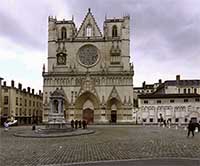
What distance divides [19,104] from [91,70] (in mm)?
20768

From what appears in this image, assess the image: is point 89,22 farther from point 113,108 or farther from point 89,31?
point 113,108

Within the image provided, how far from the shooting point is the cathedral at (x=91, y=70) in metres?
70.6

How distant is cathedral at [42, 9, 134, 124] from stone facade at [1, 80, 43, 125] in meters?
8.21

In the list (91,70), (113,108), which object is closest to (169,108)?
(113,108)

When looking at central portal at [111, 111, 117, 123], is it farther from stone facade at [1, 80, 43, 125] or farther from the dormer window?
stone facade at [1, 80, 43, 125]

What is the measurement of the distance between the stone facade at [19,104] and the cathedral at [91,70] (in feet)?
26.9

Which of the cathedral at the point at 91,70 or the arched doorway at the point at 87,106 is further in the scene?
the arched doorway at the point at 87,106

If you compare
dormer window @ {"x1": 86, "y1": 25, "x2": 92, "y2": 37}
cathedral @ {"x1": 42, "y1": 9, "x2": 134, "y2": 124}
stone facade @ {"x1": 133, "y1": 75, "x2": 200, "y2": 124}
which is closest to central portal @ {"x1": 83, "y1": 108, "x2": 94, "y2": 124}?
cathedral @ {"x1": 42, "y1": 9, "x2": 134, "y2": 124}

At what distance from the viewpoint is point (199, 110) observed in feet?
235

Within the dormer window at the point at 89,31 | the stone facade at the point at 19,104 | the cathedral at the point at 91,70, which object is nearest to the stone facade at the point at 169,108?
the cathedral at the point at 91,70

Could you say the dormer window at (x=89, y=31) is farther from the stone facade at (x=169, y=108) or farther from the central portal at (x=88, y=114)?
the stone facade at (x=169, y=108)

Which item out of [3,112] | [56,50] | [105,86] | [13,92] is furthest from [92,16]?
[3,112]

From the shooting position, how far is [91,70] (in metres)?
72.9

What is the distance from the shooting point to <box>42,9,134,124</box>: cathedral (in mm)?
70562
